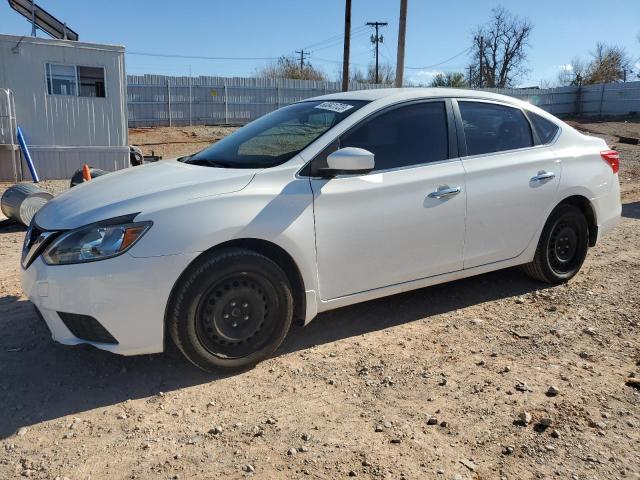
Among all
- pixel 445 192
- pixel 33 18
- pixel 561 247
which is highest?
pixel 33 18

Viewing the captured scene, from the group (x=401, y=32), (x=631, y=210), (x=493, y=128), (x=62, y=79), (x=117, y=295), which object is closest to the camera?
(x=117, y=295)

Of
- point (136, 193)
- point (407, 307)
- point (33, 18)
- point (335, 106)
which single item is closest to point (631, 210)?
point (407, 307)

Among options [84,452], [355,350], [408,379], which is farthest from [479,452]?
[84,452]

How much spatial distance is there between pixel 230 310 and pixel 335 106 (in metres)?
1.70

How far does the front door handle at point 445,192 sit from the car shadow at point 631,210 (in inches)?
218

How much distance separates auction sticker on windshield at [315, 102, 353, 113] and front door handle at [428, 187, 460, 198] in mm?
847

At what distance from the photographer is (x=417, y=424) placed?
→ 3012 mm

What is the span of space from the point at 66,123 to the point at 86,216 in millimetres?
11262

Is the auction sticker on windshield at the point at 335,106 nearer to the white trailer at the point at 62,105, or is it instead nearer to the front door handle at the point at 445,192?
the front door handle at the point at 445,192

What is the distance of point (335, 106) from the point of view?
13.8 ft

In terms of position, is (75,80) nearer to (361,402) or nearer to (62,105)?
(62,105)

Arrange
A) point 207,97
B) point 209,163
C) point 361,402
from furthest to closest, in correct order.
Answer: point 207,97 → point 209,163 → point 361,402

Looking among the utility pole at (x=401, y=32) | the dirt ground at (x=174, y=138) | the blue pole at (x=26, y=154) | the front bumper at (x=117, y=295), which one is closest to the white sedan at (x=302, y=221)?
the front bumper at (x=117, y=295)

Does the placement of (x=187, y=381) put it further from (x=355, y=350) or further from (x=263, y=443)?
(x=355, y=350)
